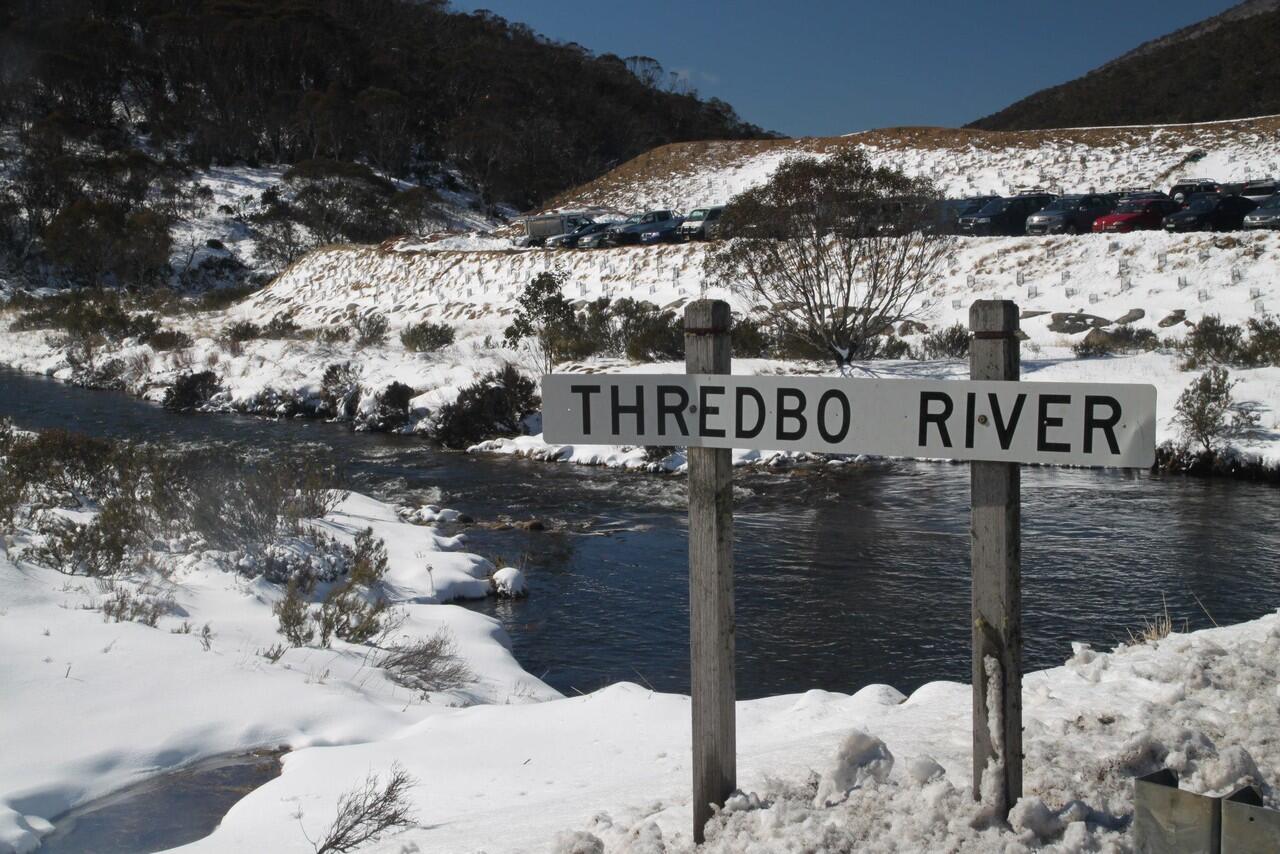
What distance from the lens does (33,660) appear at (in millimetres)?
5695

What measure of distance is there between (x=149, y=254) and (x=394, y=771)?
47423 millimetres

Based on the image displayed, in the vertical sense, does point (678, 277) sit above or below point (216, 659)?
above

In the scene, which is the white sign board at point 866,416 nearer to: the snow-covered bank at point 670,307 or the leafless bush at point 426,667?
the leafless bush at point 426,667

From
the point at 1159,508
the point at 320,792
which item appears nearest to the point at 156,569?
the point at 320,792

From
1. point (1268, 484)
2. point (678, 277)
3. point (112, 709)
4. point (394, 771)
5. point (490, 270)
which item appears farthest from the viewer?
point (490, 270)

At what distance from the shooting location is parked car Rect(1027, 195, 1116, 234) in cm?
2955

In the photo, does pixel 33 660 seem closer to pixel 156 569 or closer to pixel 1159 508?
pixel 156 569

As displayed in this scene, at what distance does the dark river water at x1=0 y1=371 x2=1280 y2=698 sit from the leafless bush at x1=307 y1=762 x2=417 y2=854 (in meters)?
4.03

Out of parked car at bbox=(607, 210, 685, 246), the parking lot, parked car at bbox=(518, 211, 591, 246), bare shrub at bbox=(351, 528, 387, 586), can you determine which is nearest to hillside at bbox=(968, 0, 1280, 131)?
the parking lot

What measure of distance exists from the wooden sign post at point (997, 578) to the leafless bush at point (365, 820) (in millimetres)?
2029

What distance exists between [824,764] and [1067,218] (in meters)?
28.4

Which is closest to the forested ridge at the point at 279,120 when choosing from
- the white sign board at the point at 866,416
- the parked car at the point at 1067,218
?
the parked car at the point at 1067,218

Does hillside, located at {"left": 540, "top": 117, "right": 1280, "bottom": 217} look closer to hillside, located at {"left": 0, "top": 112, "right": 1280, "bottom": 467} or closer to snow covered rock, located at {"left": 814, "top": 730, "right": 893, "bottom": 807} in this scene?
hillside, located at {"left": 0, "top": 112, "right": 1280, "bottom": 467}

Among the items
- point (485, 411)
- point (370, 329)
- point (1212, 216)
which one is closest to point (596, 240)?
point (370, 329)
